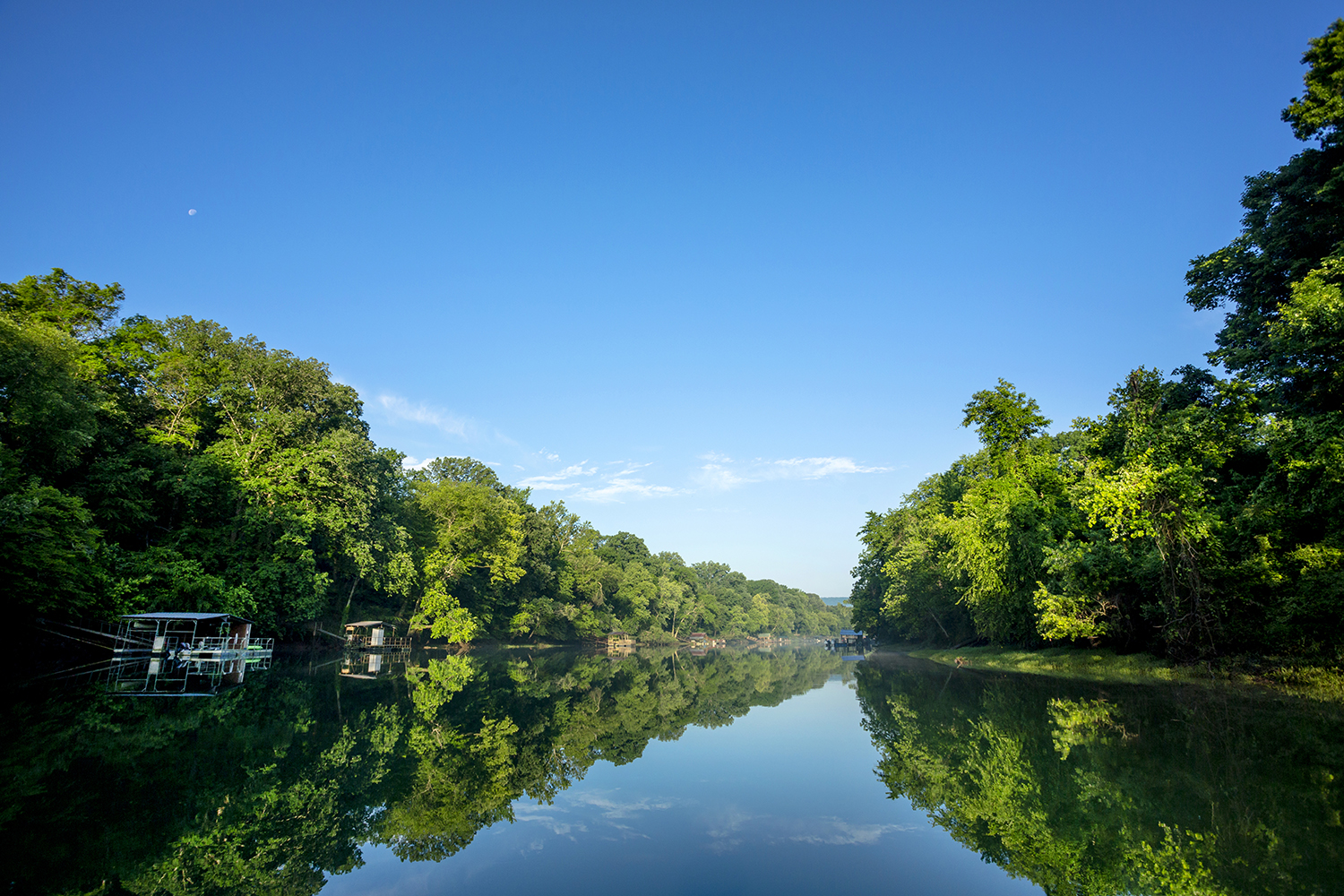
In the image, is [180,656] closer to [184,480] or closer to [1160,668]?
[184,480]

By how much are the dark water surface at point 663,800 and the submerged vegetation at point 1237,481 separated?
4.83m

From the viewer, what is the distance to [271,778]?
8492mm

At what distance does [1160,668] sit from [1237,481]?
259 inches

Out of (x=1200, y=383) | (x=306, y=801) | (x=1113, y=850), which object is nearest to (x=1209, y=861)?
(x=1113, y=850)

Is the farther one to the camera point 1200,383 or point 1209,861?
point 1200,383

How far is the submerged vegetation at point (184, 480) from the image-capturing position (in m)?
21.6

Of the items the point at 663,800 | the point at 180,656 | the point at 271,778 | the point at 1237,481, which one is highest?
the point at 1237,481

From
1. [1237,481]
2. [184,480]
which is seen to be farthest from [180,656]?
[1237,481]

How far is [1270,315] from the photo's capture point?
2034 centimetres

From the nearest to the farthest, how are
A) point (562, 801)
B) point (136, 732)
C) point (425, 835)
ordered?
1. point (425, 835)
2. point (562, 801)
3. point (136, 732)

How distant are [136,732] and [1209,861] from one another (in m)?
14.8

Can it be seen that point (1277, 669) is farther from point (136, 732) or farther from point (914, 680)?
point (136, 732)

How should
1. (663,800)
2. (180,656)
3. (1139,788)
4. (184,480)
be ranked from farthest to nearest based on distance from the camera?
(184,480) → (180,656) → (663,800) → (1139,788)

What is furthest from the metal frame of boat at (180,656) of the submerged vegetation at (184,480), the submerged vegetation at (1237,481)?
the submerged vegetation at (1237,481)
